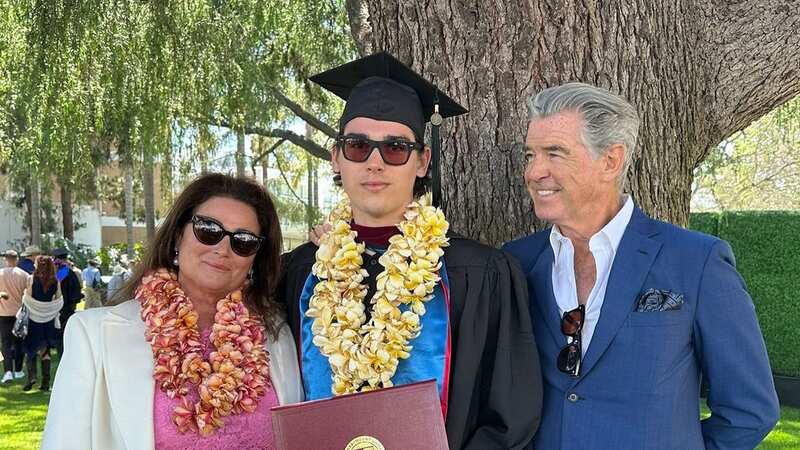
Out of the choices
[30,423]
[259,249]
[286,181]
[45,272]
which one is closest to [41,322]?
[45,272]

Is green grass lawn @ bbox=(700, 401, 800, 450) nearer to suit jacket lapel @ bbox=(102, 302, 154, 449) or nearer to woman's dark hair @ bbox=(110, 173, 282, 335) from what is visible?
woman's dark hair @ bbox=(110, 173, 282, 335)

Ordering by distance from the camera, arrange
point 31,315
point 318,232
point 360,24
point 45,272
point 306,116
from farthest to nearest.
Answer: point 45,272, point 31,315, point 306,116, point 360,24, point 318,232

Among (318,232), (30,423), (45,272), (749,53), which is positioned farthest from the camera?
(45,272)

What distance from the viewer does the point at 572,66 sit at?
9.88 feet

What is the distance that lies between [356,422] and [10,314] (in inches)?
382

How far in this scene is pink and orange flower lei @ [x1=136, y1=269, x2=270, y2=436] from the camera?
2.57 meters

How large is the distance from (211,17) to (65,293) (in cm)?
692

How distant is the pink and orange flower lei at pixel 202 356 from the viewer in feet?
8.43

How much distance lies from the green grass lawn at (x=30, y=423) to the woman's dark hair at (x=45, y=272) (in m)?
1.30

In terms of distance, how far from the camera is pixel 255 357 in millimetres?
2686

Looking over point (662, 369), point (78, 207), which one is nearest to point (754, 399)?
point (662, 369)

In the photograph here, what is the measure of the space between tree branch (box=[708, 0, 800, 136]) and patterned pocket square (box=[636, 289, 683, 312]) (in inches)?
54.0

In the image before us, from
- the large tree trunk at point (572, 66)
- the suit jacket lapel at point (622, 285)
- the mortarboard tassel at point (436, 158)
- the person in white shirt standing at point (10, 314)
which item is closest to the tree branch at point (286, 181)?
the person in white shirt standing at point (10, 314)

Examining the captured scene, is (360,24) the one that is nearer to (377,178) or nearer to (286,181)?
(377,178)
